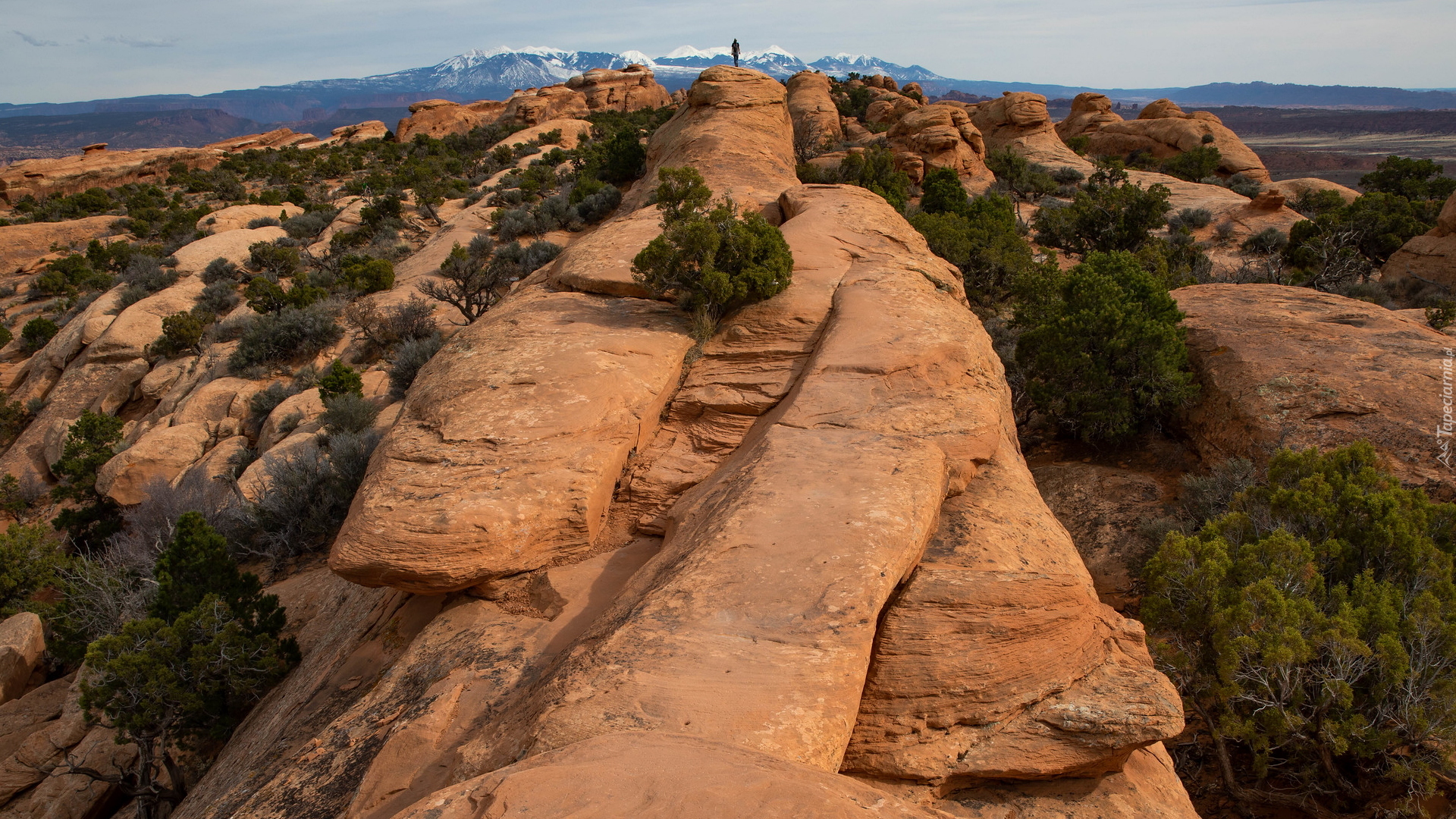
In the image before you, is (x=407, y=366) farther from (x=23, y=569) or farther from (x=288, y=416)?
(x=23, y=569)

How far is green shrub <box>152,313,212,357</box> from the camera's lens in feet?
64.4

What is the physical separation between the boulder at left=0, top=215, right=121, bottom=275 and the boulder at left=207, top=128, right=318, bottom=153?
75.1 feet

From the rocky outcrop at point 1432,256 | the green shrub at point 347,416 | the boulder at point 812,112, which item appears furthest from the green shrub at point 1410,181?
the green shrub at point 347,416

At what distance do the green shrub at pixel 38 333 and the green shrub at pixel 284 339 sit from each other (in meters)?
12.3

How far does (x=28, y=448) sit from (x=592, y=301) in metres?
20.9

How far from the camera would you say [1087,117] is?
47781 mm

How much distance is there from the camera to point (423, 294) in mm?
19141

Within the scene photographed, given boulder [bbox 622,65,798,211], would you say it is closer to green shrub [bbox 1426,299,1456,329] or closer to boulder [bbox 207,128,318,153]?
green shrub [bbox 1426,299,1456,329]

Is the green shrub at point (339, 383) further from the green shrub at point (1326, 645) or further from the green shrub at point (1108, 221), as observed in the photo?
the green shrub at point (1108, 221)

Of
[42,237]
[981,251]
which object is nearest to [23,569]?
[981,251]

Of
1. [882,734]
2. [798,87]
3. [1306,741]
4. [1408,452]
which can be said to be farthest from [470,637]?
[798,87]

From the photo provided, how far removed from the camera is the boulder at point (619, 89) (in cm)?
5828

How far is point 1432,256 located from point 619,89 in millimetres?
56067

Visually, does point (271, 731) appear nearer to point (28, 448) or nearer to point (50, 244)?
point (28, 448)
